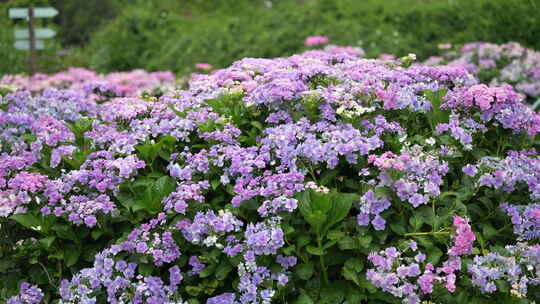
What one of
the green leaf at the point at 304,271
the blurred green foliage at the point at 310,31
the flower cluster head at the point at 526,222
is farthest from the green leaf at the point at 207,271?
the blurred green foliage at the point at 310,31

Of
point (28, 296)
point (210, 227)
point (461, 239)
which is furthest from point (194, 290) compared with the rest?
point (461, 239)

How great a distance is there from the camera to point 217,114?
3.38m

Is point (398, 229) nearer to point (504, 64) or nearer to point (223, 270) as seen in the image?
point (223, 270)

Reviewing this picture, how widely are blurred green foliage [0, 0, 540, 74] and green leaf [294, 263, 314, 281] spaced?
6006mm

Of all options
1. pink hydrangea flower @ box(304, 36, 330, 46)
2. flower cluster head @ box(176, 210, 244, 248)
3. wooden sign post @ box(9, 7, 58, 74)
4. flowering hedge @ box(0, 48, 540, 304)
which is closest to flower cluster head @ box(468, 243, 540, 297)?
flowering hedge @ box(0, 48, 540, 304)

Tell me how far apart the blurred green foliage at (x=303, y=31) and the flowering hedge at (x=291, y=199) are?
5085 millimetres

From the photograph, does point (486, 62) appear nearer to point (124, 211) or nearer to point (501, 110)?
point (501, 110)

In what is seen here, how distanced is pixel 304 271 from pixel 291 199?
1.07 feet

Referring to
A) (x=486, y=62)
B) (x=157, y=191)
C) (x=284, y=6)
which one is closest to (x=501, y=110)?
(x=157, y=191)

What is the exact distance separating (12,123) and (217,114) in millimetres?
1541

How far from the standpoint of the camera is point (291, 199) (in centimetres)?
269

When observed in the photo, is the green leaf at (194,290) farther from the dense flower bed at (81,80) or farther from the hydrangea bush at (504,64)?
the hydrangea bush at (504,64)

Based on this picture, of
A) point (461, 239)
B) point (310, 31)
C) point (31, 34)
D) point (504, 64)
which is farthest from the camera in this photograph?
point (310, 31)

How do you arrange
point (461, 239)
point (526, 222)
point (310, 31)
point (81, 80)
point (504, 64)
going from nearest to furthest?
point (461, 239) → point (526, 222) → point (504, 64) → point (81, 80) → point (310, 31)
